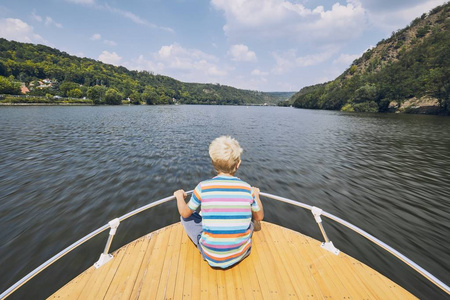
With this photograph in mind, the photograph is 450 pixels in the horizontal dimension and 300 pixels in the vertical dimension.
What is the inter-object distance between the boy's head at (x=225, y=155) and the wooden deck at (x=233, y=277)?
6.40 feet

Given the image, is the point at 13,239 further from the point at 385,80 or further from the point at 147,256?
the point at 385,80

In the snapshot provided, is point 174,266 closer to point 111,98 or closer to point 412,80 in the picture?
point 412,80

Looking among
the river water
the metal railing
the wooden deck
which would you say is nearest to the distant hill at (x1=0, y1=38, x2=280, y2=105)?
the river water

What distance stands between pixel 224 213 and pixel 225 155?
877mm

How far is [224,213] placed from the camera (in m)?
2.62

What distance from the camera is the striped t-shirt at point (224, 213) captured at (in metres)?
2.62

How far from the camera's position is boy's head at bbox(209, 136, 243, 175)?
2732 mm

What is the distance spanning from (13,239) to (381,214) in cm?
1368

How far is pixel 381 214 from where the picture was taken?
7418 millimetres

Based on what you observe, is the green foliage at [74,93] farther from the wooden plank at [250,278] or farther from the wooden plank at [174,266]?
the wooden plank at [250,278]

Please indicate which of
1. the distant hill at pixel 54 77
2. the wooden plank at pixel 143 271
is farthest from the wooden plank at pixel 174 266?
the distant hill at pixel 54 77

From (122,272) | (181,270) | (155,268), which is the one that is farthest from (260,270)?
(122,272)

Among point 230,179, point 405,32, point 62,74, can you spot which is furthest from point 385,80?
point 62,74

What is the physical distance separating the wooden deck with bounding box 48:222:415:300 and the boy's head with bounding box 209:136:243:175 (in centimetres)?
195
